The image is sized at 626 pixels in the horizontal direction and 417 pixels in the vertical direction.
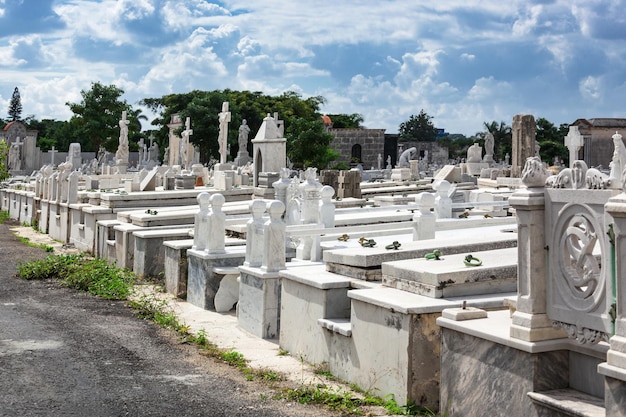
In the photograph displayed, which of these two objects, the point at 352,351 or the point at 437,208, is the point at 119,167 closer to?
the point at 437,208

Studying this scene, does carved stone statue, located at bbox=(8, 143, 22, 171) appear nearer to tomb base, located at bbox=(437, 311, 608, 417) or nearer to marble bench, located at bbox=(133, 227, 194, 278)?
marble bench, located at bbox=(133, 227, 194, 278)

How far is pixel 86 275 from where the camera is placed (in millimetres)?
12773

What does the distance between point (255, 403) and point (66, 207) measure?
48.2 feet

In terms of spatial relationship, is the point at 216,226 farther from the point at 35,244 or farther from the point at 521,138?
the point at 521,138

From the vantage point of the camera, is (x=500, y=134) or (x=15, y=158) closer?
(x=15, y=158)

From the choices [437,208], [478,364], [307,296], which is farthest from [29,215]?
[478,364]

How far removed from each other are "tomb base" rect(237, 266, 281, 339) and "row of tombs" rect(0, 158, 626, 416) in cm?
2

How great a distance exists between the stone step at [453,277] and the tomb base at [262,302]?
1.98 m

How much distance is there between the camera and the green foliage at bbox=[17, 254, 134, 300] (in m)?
12.1

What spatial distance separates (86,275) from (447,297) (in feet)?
26.0

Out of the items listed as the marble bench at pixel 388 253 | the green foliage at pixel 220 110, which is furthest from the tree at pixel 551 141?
the marble bench at pixel 388 253

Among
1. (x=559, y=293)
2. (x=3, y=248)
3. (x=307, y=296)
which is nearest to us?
(x=559, y=293)


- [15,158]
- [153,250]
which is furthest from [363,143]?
[153,250]

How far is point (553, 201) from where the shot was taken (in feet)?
15.8
